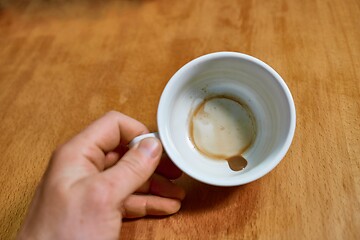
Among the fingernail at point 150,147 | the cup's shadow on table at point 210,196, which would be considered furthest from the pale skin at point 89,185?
the cup's shadow on table at point 210,196

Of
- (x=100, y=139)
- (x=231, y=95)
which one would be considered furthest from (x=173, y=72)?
(x=100, y=139)

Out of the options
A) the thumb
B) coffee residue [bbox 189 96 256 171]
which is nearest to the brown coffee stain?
coffee residue [bbox 189 96 256 171]

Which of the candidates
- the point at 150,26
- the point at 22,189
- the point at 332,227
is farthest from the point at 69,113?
the point at 332,227

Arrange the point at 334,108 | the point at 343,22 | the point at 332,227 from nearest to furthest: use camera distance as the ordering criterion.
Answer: the point at 332,227
the point at 334,108
the point at 343,22

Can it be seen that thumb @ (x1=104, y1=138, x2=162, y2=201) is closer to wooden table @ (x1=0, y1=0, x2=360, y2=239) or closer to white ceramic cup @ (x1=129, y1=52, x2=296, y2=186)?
white ceramic cup @ (x1=129, y1=52, x2=296, y2=186)

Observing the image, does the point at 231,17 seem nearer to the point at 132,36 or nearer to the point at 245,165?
the point at 132,36

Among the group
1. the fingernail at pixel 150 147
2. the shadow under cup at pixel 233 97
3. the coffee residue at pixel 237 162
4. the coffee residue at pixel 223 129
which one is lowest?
the coffee residue at pixel 237 162

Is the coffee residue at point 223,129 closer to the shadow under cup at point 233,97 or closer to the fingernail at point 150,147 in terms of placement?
the shadow under cup at point 233,97

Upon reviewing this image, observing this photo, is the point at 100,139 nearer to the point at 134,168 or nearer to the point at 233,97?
the point at 134,168
